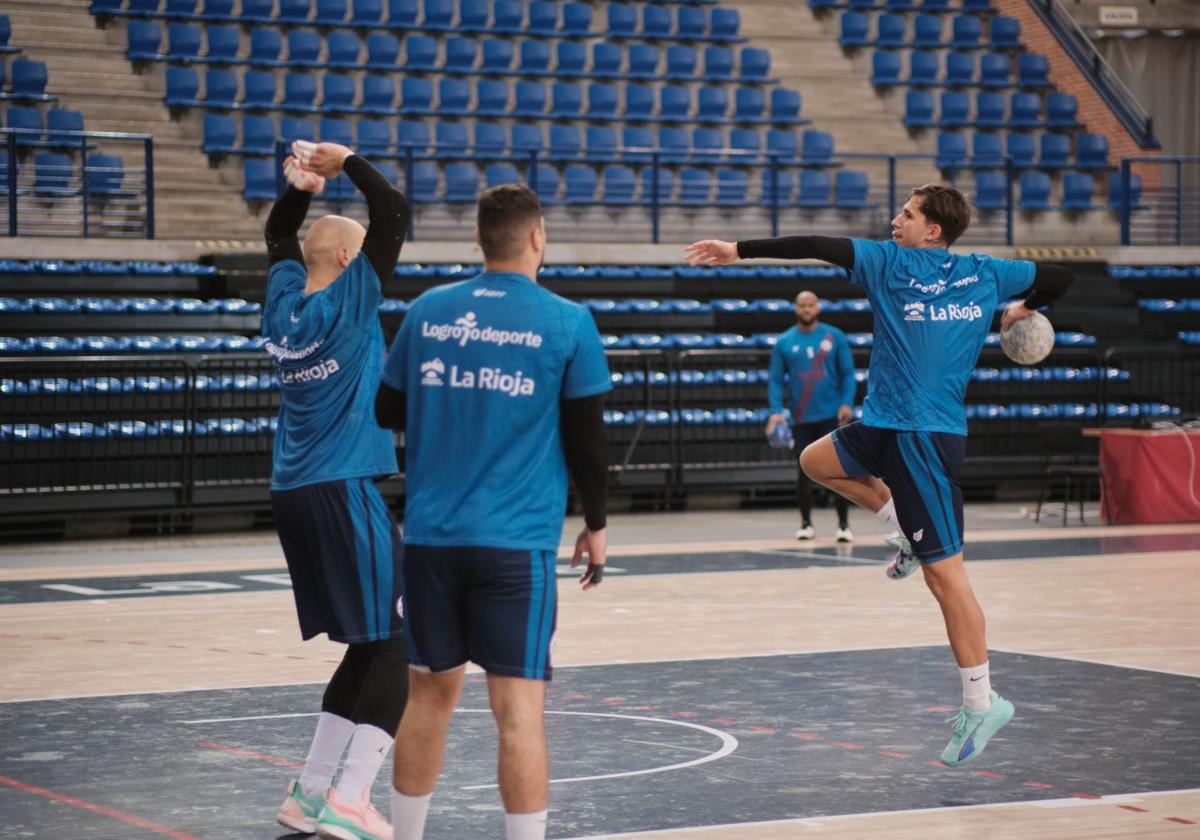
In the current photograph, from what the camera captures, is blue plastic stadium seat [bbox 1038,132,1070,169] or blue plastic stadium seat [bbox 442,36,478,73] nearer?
blue plastic stadium seat [bbox 442,36,478,73]

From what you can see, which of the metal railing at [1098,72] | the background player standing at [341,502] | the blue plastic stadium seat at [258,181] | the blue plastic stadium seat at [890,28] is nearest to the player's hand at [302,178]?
the background player standing at [341,502]

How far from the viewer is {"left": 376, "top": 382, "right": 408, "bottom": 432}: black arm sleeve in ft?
16.4

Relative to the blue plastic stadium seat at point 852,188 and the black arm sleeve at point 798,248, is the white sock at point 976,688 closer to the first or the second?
the black arm sleeve at point 798,248

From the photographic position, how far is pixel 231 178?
22.7 metres

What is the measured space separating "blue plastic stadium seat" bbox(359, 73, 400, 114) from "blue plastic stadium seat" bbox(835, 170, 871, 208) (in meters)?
5.55

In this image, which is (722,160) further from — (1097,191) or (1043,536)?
(1043,536)

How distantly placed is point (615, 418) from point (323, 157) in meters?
13.7

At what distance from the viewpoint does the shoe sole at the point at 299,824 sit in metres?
5.83

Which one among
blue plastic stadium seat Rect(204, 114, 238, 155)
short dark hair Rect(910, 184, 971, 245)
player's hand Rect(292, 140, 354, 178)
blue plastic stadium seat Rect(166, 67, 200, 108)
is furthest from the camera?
blue plastic stadium seat Rect(166, 67, 200, 108)

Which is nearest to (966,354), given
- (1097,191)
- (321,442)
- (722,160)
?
(321,442)

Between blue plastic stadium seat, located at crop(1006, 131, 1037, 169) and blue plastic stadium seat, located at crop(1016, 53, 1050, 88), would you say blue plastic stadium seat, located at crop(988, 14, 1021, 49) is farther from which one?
blue plastic stadium seat, located at crop(1006, 131, 1037, 169)

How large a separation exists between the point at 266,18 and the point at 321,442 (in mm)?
19039

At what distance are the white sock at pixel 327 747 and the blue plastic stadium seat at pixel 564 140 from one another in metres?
17.9

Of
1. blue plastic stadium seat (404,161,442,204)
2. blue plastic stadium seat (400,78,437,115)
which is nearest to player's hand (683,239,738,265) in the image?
blue plastic stadium seat (404,161,442,204)
